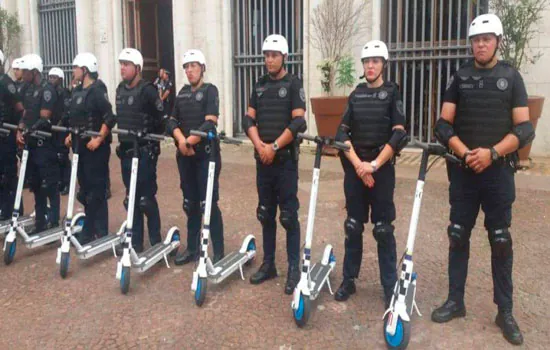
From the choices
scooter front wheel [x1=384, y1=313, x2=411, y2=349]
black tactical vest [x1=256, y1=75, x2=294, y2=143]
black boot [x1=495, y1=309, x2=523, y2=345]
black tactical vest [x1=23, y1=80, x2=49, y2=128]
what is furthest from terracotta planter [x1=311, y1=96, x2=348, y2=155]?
scooter front wheel [x1=384, y1=313, x2=411, y2=349]

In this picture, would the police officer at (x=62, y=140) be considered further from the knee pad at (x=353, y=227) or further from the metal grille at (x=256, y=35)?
the metal grille at (x=256, y=35)

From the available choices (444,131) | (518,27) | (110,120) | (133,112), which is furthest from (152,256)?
(518,27)

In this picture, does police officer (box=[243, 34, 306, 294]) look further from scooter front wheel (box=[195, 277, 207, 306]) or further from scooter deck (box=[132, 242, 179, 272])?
scooter deck (box=[132, 242, 179, 272])

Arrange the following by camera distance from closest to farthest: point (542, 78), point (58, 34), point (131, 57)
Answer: point (131, 57) → point (542, 78) → point (58, 34)

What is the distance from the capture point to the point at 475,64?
4035mm

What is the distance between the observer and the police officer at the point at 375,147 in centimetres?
438

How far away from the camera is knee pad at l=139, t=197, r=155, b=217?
572cm

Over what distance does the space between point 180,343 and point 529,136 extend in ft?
9.18

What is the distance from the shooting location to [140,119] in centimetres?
569

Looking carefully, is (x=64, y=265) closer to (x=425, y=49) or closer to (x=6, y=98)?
(x=6, y=98)

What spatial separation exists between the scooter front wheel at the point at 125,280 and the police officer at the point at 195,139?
758 mm

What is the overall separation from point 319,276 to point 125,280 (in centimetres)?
165

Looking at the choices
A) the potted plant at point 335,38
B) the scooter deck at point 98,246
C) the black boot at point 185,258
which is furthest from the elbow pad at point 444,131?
the potted plant at point 335,38

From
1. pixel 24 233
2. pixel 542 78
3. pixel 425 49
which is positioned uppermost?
pixel 425 49
